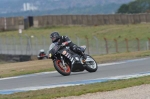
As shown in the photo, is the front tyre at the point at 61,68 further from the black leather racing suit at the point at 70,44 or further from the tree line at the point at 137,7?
the tree line at the point at 137,7

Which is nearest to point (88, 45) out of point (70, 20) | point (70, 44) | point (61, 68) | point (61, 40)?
point (70, 44)

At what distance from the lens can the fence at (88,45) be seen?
39031mm

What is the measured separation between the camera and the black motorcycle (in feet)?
63.5

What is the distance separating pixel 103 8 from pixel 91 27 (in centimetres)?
8395

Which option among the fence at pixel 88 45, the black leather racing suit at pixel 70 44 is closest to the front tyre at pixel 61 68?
the black leather racing suit at pixel 70 44

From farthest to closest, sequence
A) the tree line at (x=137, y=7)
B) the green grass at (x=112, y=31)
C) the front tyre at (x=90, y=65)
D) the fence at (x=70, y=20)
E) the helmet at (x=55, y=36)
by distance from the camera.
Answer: the tree line at (x=137, y=7) < the fence at (x=70, y=20) < the green grass at (x=112, y=31) < the front tyre at (x=90, y=65) < the helmet at (x=55, y=36)

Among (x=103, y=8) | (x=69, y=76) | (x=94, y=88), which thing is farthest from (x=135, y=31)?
(x=103, y=8)

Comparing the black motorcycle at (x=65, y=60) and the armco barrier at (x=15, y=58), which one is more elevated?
the black motorcycle at (x=65, y=60)

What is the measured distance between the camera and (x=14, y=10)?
6836 inches

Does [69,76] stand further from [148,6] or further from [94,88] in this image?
[148,6]

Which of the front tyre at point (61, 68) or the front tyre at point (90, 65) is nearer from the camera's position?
the front tyre at point (61, 68)

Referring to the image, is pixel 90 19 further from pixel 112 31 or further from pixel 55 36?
pixel 55 36

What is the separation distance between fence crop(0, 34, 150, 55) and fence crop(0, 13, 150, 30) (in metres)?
13.0

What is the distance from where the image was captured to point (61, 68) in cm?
1962
